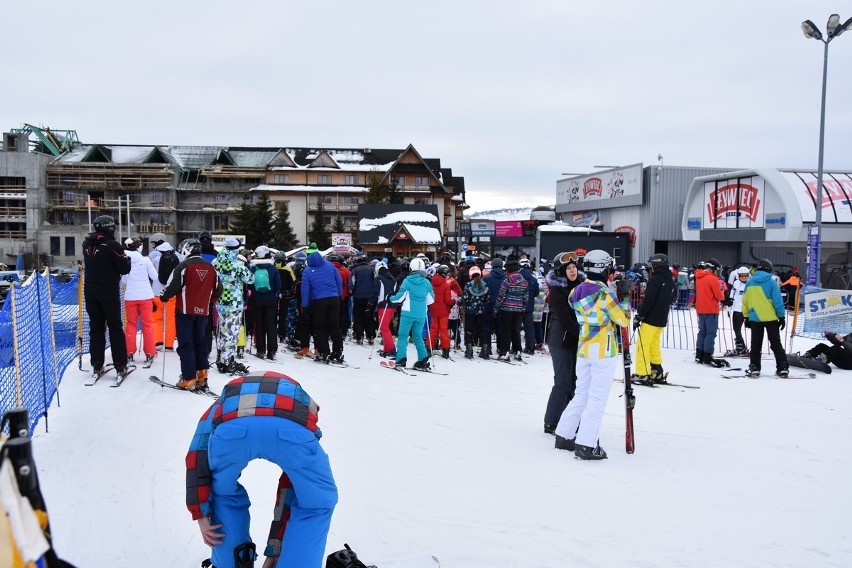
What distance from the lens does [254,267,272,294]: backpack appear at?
1125 cm

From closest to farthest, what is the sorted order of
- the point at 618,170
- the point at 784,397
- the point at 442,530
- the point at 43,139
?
the point at 442,530 → the point at 784,397 → the point at 618,170 → the point at 43,139

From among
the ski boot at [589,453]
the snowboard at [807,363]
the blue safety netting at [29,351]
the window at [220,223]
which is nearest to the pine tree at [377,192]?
the window at [220,223]

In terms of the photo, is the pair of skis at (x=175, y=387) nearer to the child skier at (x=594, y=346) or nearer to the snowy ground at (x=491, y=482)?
the snowy ground at (x=491, y=482)

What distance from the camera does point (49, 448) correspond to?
5.96 meters

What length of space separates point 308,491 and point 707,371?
426 inches

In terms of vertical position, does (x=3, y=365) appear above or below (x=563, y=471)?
above

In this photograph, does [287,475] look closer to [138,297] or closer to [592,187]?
[138,297]

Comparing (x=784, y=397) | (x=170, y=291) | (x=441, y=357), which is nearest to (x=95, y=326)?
(x=170, y=291)

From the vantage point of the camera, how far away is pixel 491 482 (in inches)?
232

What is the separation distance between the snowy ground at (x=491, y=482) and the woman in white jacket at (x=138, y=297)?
666 mm

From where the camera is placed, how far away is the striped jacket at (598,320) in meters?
6.52

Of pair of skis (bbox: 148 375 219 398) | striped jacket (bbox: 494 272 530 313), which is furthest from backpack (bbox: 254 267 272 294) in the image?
striped jacket (bbox: 494 272 530 313)

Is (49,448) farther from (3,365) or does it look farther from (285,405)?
(285,405)

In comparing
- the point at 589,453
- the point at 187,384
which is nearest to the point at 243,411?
the point at 589,453
